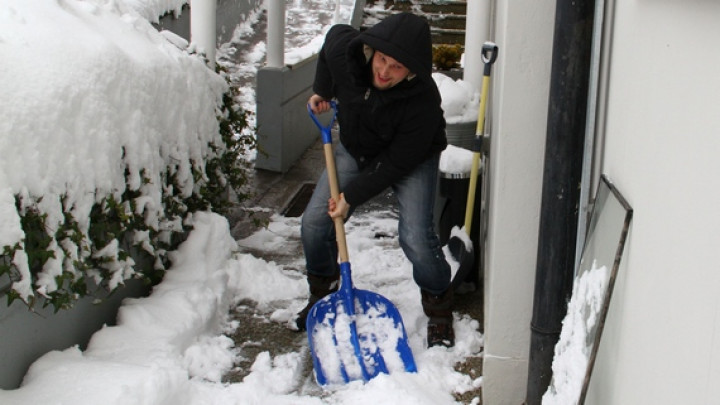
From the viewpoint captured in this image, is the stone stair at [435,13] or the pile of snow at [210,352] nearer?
the pile of snow at [210,352]

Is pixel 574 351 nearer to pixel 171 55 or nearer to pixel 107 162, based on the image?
pixel 107 162

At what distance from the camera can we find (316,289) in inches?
154

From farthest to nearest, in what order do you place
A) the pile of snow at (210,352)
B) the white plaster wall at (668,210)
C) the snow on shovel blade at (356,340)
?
the snow on shovel blade at (356,340), the pile of snow at (210,352), the white plaster wall at (668,210)

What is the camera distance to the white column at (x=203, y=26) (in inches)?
199

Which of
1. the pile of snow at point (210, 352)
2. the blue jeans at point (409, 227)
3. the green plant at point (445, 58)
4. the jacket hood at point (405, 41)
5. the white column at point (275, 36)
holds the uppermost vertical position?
the jacket hood at point (405, 41)

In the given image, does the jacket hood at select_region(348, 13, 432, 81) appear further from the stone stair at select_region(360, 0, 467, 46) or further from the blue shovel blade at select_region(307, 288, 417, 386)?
the stone stair at select_region(360, 0, 467, 46)

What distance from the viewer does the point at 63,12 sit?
3396 mm

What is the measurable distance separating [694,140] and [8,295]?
2213 millimetres

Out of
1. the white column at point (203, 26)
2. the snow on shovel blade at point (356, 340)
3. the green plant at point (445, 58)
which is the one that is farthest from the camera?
the green plant at point (445, 58)

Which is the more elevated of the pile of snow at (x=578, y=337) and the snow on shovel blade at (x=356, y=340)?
the pile of snow at (x=578, y=337)

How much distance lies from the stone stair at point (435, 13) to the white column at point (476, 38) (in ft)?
12.8

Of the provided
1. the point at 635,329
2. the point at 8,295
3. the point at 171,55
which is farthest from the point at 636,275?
the point at 171,55

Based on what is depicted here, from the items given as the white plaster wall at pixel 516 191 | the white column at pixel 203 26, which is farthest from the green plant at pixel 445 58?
the white plaster wall at pixel 516 191

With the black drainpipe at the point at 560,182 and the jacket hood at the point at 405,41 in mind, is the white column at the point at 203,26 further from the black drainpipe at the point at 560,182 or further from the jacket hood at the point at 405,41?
the black drainpipe at the point at 560,182
